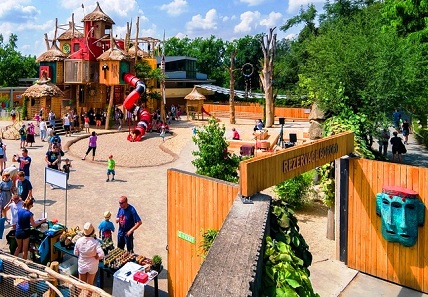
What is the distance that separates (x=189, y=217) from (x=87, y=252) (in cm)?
164

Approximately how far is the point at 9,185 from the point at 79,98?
2583cm

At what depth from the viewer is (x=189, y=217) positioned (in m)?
6.58

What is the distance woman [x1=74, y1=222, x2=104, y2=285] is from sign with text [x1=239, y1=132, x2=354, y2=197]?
2.70 m

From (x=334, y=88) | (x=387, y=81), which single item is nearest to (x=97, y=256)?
(x=334, y=88)

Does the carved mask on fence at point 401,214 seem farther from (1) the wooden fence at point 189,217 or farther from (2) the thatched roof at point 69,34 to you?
(2) the thatched roof at point 69,34

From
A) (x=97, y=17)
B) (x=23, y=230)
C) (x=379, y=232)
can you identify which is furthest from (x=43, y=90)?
(x=379, y=232)

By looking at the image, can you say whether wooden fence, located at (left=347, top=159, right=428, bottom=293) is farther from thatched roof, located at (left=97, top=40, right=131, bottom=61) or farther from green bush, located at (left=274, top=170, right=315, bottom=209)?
thatched roof, located at (left=97, top=40, right=131, bottom=61)

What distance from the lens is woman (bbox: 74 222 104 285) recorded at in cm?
648

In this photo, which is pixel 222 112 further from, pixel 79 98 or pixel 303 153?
pixel 303 153

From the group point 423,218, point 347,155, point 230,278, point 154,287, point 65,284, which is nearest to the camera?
point 230,278

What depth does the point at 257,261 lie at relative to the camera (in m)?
3.75

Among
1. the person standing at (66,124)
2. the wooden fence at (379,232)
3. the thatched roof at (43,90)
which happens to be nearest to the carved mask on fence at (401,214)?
the wooden fence at (379,232)

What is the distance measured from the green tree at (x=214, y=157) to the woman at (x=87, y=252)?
183 inches

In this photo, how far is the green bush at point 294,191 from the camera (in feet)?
39.5
